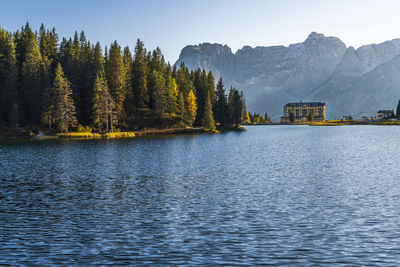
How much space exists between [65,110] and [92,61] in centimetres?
3105

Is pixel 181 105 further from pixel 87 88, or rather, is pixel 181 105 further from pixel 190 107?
pixel 87 88

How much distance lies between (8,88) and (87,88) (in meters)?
25.8

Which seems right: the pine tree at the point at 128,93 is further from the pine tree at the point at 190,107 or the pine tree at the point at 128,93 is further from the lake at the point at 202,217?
the lake at the point at 202,217

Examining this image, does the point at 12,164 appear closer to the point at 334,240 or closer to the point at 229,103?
the point at 334,240

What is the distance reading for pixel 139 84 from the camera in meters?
149

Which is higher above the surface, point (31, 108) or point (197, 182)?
point (31, 108)

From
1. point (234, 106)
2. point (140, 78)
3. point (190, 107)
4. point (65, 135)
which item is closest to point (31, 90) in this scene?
point (65, 135)

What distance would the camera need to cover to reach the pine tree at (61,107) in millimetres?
114125

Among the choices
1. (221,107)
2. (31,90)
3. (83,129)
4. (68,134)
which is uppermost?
(31,90)

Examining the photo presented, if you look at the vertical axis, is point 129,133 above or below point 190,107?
below

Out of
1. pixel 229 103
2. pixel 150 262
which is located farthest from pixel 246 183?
pixel 229 103

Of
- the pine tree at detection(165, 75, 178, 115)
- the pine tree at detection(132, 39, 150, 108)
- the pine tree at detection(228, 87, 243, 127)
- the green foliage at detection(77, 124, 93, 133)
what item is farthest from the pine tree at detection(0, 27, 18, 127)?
the pine tree at detection(228, 87, 243, 127)

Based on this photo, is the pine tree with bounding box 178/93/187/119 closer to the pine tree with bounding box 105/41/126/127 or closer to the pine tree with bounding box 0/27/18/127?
the pine tree with bounding box 105/41/126/127

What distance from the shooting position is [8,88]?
390 ft
